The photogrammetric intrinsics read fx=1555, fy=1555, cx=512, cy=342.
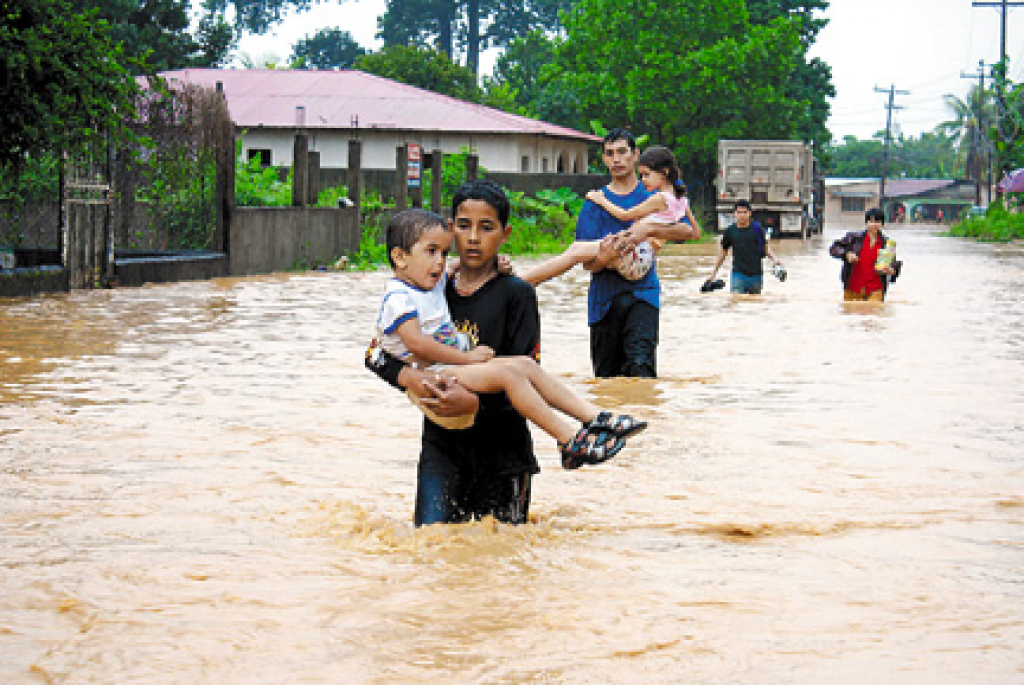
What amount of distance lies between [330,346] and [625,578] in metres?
8.63

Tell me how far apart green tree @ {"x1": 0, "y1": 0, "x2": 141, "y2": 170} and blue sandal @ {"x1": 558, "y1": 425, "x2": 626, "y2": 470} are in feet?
40.9

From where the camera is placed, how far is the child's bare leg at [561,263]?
22.6ft

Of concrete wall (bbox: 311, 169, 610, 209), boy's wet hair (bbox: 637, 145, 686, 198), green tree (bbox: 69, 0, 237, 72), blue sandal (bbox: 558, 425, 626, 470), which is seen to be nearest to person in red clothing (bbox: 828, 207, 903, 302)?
boy's wet hair (bbox: 637, 145, 686, 198)

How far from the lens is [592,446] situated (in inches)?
223

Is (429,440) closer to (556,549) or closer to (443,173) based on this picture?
(556,549)

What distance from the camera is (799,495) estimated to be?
7250 mm

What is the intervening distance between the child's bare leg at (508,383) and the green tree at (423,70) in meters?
64.5

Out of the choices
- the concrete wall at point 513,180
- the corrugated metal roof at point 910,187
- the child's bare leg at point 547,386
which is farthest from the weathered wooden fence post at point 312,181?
the corrugated metal roof at point 910,187

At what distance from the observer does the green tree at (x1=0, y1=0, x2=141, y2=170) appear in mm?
16797

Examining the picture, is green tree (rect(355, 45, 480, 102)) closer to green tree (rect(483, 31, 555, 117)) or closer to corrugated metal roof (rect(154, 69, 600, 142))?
green tree (rect(483, 31, 555, 117))

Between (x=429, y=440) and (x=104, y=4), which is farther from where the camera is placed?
(x=104, y=4)

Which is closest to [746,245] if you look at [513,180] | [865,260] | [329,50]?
[865,260]

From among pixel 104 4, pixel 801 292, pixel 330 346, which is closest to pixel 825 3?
pixel 104 4

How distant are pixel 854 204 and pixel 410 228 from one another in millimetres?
124720
